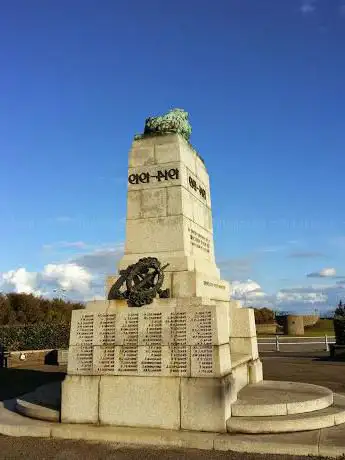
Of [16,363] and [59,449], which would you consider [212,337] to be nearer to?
[59,449]

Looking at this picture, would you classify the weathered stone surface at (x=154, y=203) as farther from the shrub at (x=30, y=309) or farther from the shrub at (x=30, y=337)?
Result: the shrub at (x=30, y=309)

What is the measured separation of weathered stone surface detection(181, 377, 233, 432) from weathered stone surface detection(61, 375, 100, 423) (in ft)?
5.24

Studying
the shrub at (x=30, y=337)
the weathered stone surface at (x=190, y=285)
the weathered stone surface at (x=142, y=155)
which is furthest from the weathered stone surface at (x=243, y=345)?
the shrub at (x=30, y=337)

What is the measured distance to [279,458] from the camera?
592 cm

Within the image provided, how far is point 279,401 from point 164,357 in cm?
205

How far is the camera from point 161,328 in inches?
307

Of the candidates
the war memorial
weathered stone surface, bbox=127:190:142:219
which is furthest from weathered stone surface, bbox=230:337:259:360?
weathered stone surface, bbox=127:190:142:219

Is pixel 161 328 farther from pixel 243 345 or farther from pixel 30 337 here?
pixel 30 337

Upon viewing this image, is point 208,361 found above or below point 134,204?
below

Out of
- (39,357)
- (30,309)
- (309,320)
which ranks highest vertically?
(30,309)

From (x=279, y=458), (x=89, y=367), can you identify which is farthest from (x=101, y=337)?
(x=279, y=458)

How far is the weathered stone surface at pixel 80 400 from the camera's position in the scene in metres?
7.60

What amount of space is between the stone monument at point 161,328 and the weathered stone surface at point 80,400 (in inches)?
0.6

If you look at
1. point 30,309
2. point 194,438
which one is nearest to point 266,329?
point 30,309
